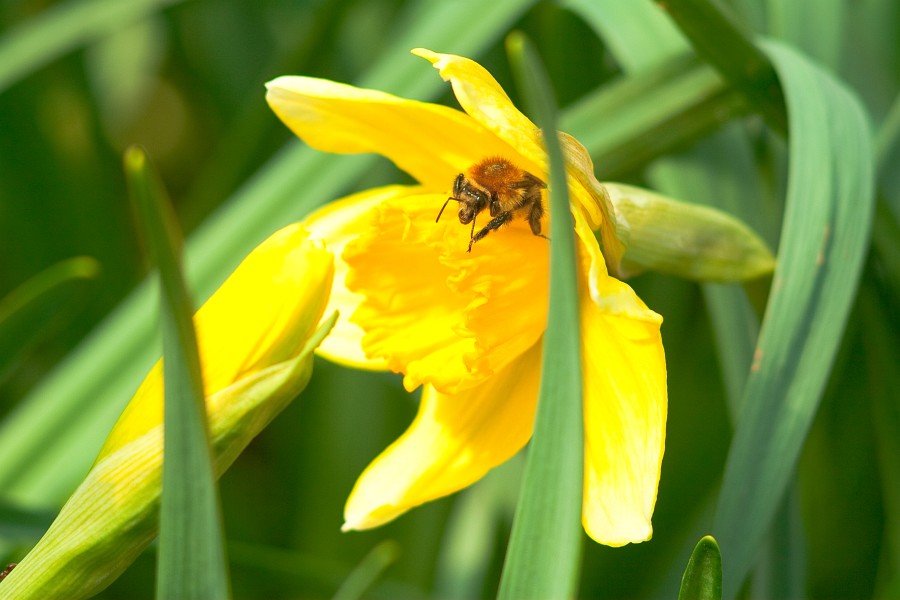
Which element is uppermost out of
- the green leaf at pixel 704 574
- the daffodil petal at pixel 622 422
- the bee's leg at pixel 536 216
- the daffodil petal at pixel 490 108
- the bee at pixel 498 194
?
the daffodil petal at pixel 490 108

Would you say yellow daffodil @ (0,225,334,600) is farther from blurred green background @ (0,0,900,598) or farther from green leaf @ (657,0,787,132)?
green leaf @ (657,0,787,132)

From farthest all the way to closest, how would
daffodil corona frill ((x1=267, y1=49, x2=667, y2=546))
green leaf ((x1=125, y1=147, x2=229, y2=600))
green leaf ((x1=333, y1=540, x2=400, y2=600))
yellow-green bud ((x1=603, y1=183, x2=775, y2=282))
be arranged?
green leaf ((x1=333, y1=540, x2=400, y2=600))
yellow-green bud ((x1=603, y1=183, x2=775, y2=282))
daffodil corona frill ((x1=267, y1=49, x2=667, y2=546))
green leaf ((x1=125, y1=147, x2=229, y2=600))

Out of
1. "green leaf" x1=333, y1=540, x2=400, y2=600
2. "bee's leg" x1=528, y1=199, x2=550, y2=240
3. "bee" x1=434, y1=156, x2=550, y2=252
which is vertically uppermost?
"bee" x1=434, y1=156, x2=550, y2=252

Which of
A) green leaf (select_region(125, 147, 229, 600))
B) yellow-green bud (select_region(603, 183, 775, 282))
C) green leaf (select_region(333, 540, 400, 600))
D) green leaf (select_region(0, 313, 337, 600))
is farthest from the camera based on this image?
green leaf (select_region(333, 540, 400, 600))

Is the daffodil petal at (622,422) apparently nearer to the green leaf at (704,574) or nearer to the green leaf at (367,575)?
the green leaf at (704,574)

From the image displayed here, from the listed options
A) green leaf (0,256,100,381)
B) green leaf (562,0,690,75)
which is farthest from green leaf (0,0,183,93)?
green leaf (562,0,690,75)

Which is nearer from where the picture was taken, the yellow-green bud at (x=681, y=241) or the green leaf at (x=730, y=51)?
the yellow-green bud at (x=681, y=241)

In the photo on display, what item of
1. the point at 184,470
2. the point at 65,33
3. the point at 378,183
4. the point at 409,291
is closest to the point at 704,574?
the point at 184,470

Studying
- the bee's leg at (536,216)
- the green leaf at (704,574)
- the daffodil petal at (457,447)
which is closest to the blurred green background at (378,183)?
the daffodil petal at (457,447)
